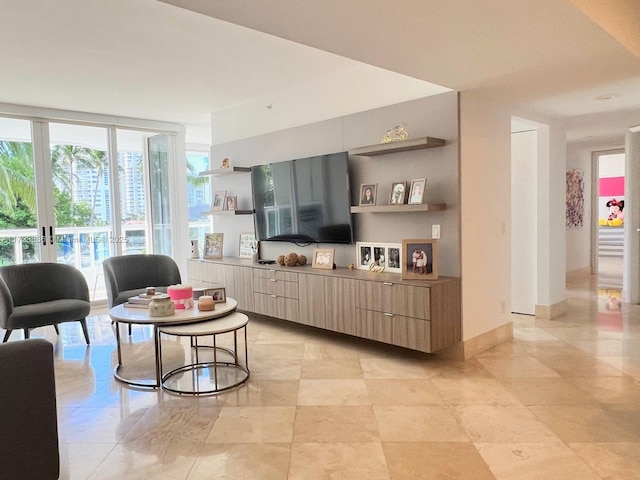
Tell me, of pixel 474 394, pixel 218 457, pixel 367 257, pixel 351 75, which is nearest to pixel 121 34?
pixel 351 75

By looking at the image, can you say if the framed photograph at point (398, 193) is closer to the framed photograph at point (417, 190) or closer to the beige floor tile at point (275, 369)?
the framed photograph at point (417, 190)

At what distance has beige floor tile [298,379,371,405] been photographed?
3186mm

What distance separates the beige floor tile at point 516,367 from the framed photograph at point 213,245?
3.44 m

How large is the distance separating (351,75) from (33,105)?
3954 mm

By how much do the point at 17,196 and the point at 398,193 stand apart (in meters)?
4.70

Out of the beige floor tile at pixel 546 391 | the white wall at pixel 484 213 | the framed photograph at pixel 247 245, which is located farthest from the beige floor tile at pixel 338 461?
the framed photograph at pixel 247 245

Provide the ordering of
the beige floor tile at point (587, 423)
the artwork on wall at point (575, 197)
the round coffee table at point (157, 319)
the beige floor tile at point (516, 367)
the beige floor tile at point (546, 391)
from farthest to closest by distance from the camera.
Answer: the artwork on wall at point (575, 197) → the beige floor tile at point (516, 367) → the round coffee table at point (157, 319) → the beige floor tile at point (546, 391) → the beige floor tile at point (587, 423)

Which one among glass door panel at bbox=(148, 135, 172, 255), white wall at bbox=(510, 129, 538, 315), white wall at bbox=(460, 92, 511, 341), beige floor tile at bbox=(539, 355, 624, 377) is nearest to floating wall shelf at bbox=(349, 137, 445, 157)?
white wall at bbox=(460, 92, 511, 341)

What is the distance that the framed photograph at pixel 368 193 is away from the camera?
435cm

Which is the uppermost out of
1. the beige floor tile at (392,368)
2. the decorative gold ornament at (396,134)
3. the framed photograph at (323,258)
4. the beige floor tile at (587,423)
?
A: the decorative gold ornament at (396,134)

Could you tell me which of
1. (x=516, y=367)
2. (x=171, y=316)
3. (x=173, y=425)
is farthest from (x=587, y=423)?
(x=171, y=316)

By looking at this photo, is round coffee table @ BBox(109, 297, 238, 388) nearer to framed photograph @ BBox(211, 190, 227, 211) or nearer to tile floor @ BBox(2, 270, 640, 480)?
tile floor @ BBox(2, 270, 640, 480)

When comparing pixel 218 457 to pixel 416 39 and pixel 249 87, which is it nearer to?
pixel 416 39

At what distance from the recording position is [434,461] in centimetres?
243
